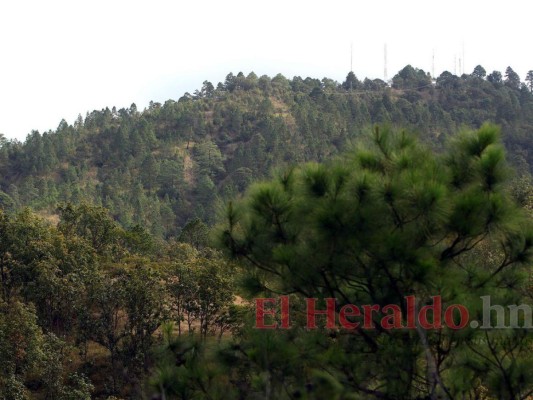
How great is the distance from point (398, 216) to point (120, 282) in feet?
41.6

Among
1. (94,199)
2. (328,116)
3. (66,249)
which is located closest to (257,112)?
(328,116)

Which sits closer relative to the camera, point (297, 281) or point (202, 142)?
point (297, 281)

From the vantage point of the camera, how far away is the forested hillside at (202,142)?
4428cm

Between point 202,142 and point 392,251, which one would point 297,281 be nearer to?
point 392,251

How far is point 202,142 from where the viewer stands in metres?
57.7

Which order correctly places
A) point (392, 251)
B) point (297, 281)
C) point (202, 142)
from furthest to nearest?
point (202, 142) → point (297, 281) → point (392, 251)

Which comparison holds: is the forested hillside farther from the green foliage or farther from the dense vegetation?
the green foliage

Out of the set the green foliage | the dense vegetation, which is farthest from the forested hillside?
the green foliage

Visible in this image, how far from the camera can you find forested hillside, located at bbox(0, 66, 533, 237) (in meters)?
44.3

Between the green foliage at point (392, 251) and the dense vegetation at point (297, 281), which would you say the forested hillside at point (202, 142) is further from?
the green foliage at point (392, 251)

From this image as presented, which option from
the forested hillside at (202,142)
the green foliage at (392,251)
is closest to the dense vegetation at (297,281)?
the green foliage at (392,251)

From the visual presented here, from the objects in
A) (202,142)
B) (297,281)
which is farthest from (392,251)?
(202,142)

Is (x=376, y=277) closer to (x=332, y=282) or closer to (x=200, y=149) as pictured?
(x=332, y=282)

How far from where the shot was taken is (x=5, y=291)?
16.6m
